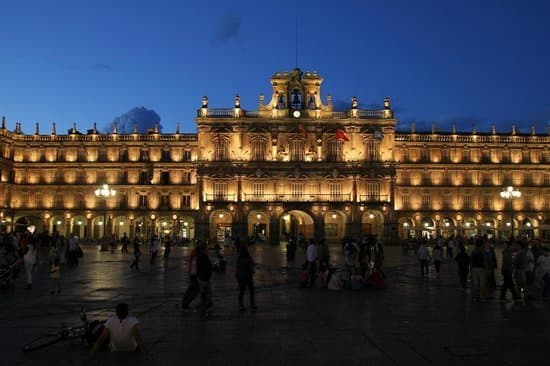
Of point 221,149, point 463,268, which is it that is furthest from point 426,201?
point 463,268

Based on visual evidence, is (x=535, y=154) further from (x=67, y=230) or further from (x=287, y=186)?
(x=67, y=230)

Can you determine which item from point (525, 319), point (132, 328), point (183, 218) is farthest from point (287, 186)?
point (132, 328)

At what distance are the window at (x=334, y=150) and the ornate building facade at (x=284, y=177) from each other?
125 mm

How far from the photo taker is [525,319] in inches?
580

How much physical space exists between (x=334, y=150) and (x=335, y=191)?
5.16 metres

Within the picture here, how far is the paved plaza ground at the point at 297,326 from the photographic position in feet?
33.7

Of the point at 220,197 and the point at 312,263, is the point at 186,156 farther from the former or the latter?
the point at 312,263

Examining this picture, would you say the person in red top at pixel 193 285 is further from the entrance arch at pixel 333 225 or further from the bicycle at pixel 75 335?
the entrance arch at pixel 333 225

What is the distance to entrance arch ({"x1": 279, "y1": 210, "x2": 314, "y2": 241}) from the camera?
74.6m

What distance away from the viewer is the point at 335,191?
7200 centimetres

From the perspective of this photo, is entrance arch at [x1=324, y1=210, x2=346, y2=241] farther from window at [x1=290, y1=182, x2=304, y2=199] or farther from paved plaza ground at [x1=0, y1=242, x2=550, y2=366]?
paved plaza ground at [x1=0, y1=242, x2=550, y2=366]

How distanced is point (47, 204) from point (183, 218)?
18.7 meters

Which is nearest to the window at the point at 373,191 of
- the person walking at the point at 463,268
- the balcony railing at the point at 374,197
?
the balcony railing at the point at 374,197

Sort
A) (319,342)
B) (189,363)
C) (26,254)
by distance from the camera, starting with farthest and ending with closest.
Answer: (26,254), (319,342), (189,363)
